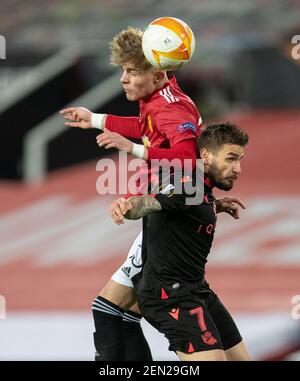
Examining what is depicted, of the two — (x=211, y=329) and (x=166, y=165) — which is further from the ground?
(x=166, y=165)

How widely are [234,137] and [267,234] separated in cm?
951

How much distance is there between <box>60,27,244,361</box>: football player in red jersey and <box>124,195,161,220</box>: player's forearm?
273 mm

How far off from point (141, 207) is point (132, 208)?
8 cm

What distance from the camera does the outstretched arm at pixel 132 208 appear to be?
580cm

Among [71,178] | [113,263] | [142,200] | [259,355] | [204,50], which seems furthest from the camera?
[204,50]

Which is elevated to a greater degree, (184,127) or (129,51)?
(129,51)

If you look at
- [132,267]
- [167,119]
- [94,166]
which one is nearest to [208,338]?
[132,267]

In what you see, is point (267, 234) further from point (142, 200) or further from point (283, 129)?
point (142, 200)

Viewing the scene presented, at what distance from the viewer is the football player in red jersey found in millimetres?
6148

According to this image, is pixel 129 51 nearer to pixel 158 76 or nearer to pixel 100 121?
pixel 158 76

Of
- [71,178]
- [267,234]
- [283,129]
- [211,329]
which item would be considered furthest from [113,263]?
[211,329]

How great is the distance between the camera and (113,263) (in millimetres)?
15055

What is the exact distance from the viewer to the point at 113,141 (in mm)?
6094

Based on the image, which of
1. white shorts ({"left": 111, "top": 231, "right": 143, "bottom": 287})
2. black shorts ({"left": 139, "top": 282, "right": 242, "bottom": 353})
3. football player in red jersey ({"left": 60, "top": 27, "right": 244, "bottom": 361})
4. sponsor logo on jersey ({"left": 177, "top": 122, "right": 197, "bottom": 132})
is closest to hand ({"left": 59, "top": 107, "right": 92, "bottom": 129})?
football player in red jersey ({"left": 60, "top": 27, "right": 244, "bottom": 361})
